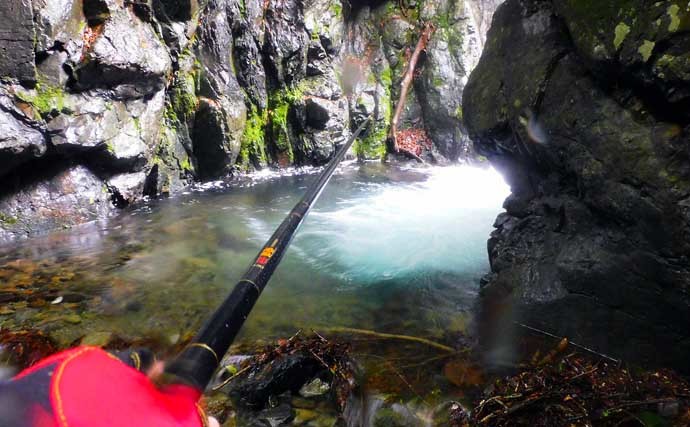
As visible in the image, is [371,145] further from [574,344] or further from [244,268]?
[574,344]

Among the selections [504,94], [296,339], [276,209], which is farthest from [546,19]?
[276,209]

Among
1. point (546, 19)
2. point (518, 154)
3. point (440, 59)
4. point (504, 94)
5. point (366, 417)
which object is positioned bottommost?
point (366, 417)

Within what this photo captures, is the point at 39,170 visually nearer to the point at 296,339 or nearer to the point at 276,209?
the point at 276,209

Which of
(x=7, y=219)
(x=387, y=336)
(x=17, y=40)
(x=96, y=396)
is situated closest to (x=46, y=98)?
(x=17, y=40)

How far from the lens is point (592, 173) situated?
362cm

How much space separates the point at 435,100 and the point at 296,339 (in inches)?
561

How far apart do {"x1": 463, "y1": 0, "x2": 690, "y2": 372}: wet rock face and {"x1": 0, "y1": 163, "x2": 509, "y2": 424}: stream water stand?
1.14 meters

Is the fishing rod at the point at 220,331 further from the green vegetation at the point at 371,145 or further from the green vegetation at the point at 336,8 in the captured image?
the green vegetation at the point at 336,8

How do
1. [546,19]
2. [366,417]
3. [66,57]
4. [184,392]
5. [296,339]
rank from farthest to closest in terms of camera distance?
[66,57] < [546,19] < [296,339] < [366,417] < [184,392]

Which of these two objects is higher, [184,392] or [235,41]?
[235,41]

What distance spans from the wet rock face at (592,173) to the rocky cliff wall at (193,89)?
296 inches

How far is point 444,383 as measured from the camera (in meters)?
3.41

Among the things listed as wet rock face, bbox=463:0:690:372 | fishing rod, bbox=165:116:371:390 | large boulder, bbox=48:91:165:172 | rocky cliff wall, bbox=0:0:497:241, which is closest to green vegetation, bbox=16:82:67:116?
rocky cliff wall, bbox=0:0:497:241

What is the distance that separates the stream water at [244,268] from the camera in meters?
4.34
